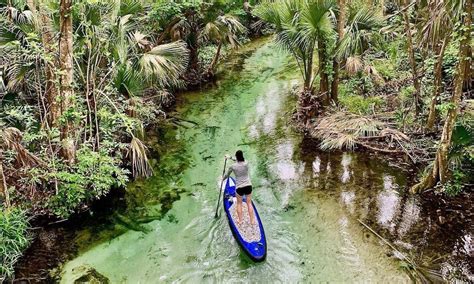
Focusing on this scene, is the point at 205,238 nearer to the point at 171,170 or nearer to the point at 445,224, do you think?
the point at 171,170

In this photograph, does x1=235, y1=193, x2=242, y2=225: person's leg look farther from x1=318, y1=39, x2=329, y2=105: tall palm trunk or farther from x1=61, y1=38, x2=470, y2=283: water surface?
x1=318, y1=39, x2=329, y2=105: tall palm trunk

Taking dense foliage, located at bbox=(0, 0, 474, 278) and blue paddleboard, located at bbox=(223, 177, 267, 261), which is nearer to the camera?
blue paddleboard, located at bbox=(223, 177, 267, 261)

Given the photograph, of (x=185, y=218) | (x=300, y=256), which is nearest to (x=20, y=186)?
(x=185, y=218)

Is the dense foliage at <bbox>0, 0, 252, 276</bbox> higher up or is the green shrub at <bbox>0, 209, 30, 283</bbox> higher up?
the dense foliage at <bbox>0, 0, 252, 276</bbox>

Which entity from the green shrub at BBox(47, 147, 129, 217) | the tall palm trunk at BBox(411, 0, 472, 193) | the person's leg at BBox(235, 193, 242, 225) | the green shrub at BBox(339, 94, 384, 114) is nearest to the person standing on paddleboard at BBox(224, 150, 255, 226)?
the person's leg at BBox(235, 193, 242, 225)

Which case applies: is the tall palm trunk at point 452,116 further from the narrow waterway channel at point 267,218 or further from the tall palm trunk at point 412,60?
the tall palm trunk at point 412,60

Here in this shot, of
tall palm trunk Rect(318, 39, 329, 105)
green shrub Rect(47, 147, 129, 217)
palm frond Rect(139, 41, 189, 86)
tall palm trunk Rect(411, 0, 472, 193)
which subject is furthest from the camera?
tall palm trunk Rect(318, 39, 329, 105)

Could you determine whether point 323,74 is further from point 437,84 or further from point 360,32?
point 437,84
